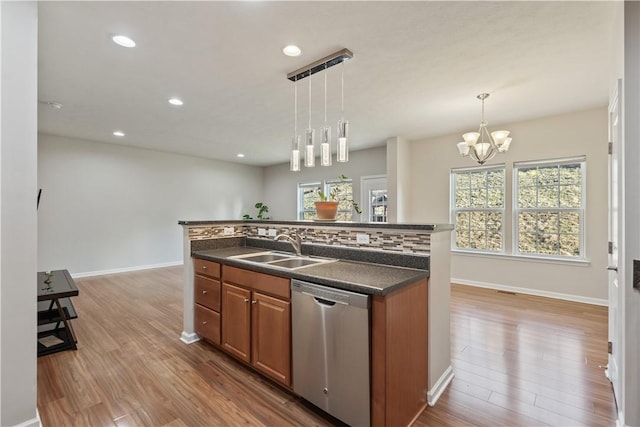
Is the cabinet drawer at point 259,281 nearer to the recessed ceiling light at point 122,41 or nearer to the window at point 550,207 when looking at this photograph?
the recessed ceiling light at point 122,41

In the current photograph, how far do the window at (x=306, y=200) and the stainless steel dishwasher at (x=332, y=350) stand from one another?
604 centimetres

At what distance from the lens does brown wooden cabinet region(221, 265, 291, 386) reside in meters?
2.05

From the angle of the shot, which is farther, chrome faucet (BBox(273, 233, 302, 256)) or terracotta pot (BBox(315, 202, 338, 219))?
chrome faucet (BBox(273, 233, 302, 256))

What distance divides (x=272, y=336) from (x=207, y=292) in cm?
97

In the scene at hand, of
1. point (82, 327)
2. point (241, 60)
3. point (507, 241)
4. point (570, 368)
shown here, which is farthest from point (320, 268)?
point (507, 241)

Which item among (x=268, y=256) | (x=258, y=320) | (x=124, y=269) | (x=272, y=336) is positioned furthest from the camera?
(x=124, y=269)

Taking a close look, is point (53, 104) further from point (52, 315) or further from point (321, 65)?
point (321, 65)

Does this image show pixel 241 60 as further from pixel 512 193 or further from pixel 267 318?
pixel 512 193

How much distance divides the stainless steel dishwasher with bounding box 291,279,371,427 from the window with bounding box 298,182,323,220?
6.04 meters

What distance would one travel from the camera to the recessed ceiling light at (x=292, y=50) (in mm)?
2506

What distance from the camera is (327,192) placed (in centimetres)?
761

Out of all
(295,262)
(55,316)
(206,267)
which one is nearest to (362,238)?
(295,262)

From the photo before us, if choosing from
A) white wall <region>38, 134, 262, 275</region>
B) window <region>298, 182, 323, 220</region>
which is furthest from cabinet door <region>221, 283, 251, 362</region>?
window <region>298, 182, 323, 220</region>

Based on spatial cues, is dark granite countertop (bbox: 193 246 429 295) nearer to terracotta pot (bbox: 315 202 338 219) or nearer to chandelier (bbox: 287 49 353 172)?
terracotta pot (bbox: 315 202 338 219)
